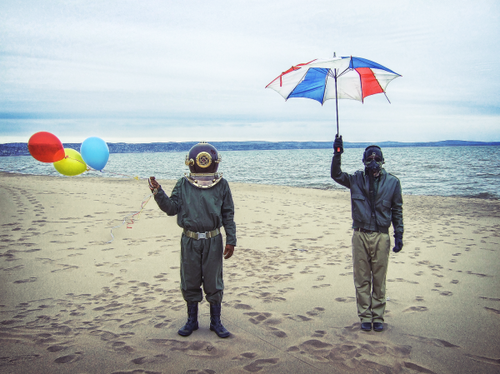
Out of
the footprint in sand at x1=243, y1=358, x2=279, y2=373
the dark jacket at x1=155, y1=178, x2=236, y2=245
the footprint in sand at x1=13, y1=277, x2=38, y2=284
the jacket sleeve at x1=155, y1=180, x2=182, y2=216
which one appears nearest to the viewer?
the footprint in sand at x1=243, y1=358, x2=279, y2=373

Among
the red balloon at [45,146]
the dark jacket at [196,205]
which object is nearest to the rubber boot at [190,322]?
the dark jacket at [196,205]

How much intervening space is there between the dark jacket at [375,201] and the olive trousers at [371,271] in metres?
0.13

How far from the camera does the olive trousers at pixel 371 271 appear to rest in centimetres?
384

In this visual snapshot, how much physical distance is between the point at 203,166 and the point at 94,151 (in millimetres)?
2213

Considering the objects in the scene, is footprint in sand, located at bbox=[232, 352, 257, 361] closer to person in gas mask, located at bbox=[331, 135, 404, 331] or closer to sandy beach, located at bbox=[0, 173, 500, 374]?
sandy beach, located at bbox=[0, 173, 500, 374]

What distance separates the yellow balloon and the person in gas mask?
12.1 feet

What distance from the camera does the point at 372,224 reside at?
152 inches

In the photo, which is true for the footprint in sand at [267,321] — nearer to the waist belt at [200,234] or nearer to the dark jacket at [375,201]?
the waist belt at [200,234]

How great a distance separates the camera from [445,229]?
9547mm

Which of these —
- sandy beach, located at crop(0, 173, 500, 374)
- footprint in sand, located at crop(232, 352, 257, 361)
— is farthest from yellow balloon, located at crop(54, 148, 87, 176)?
footprint in sand, located at crop(232, 352, 257, 361)

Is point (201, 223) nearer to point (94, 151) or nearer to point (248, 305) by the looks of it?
point (248, 305)

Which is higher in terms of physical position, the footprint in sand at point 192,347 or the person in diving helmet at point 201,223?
the person in diving helmet at point 201,223

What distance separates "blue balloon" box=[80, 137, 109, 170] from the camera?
16.5 feet

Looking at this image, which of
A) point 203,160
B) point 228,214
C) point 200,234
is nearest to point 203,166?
point 203,160
